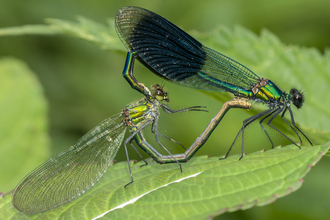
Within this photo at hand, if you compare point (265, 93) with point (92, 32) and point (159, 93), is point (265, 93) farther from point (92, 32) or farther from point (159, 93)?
point (92, 32)

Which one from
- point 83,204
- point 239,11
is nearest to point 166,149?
point 83,204

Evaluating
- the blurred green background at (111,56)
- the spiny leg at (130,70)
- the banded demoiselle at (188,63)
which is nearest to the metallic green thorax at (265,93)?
the banded demoiselle at (188,63)

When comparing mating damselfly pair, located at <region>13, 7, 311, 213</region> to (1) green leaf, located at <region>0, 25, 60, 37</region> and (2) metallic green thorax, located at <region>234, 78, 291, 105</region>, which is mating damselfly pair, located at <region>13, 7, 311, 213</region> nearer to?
(2) metallic green thorax, located at <region>234, 78, 291, 105</region>

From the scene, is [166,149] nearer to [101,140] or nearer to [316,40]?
[101,140]

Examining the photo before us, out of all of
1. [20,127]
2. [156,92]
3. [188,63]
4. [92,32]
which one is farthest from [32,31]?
[188,63]

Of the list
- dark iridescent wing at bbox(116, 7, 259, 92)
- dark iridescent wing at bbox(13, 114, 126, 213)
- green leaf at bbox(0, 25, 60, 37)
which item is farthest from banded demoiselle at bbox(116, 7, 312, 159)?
green leaf at bbox(0, 25, 60, 37)

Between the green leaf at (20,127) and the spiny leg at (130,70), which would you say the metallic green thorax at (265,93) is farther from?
the green leaf at (20,127)
